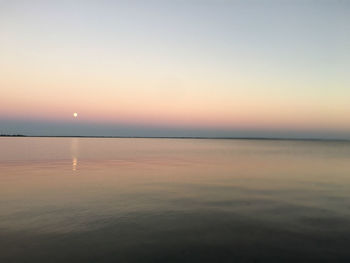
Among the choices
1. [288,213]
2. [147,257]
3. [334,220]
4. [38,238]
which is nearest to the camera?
[147,257]

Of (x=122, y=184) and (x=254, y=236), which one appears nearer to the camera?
(x=254, y=236)

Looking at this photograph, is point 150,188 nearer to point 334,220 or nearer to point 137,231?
point 137,231

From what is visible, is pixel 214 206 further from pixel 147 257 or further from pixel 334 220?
pixel 147 257

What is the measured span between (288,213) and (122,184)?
16309 mm

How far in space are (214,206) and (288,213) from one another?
4.72 meters

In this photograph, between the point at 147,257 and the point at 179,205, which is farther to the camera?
the point at 179,205

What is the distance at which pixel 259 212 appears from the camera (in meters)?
16.7

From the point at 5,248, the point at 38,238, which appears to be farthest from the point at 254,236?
the point at 5,248

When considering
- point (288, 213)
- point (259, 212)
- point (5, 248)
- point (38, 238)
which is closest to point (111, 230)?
point (38, 238)

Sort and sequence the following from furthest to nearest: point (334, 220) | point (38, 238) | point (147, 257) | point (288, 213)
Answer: point (288, 213), point (334, 220), point (38, 238), point (147, 257)

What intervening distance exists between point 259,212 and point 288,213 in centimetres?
181

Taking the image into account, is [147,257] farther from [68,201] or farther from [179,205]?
[68,201]

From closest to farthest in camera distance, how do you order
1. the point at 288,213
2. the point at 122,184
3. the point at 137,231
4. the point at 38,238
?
1. the point at 38,238
2. the point at 137,231
3. the point at 288,213
4. the point at 122,184

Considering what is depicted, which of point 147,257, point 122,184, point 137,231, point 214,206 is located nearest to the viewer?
point 147,257
